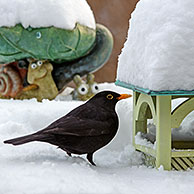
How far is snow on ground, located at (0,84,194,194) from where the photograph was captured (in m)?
1.36

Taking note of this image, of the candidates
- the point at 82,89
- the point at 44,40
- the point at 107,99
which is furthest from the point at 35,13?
the point at 107,99

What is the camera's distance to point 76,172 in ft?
5.07

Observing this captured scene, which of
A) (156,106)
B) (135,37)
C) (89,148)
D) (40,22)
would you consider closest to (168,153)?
(156,106)

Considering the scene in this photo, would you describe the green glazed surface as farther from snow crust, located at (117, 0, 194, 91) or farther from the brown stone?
the brown stone

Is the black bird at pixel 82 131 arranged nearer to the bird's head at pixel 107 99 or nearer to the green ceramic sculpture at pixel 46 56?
the bird's head at pixel 107 99

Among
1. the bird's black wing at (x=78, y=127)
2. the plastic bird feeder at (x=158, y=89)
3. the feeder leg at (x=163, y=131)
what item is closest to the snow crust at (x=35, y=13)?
the plastic bird feeder at (x=158, y=89)

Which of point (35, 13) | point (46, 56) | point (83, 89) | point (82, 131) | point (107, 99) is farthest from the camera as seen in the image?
point (83, 89)

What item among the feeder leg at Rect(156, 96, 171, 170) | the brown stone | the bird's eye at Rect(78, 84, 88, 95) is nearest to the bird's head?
the feeder leg at Rect(156, 96, 171, 170)

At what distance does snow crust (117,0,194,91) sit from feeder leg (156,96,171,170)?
99 mm

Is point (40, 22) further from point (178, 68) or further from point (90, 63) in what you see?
point (178, 68)

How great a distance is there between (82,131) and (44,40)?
1.59 m

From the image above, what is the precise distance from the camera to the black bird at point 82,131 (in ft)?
5.49

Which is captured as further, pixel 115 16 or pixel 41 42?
pixel 115 16

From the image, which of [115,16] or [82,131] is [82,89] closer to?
[82,131]
